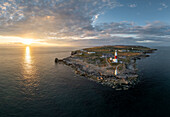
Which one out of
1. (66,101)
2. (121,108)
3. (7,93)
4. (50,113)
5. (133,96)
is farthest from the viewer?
(7,93)

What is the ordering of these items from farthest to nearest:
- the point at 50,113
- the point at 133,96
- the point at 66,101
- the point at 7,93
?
the point at 7,93 < the point at 133,96 < the point at 66,101 < the point at 50,113

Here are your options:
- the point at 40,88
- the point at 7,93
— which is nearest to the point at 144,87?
the point at 40,88

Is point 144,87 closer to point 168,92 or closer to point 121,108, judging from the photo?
point 168,92

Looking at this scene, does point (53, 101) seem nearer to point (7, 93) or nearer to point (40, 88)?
point (40, 88)

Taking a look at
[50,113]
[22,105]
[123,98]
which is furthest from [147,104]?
[22,105]

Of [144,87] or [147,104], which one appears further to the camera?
[144,87]

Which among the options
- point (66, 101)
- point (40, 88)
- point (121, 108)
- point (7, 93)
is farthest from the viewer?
point (40, 88)

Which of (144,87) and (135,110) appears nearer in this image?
(135,110)

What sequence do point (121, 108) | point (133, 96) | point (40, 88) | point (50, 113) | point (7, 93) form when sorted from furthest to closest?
point (40, 88), point (7, 93), point (133, 96), point (121, 108), point (50, 113)
